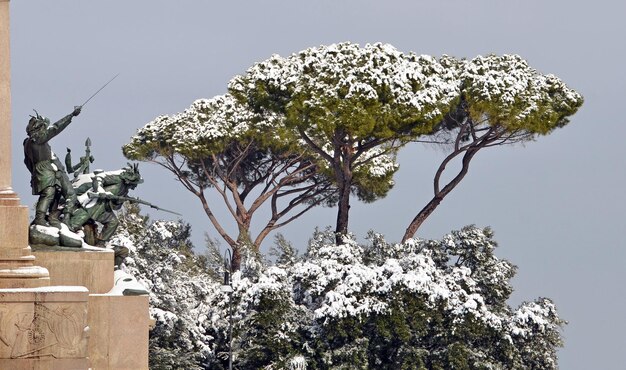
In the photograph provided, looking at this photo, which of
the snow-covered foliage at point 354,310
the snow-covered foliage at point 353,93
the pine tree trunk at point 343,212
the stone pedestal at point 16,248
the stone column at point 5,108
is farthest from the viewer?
the snow-covered foliage at point 353,93

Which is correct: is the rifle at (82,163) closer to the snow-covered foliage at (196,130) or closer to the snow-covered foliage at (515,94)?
the snow-covered foliage at (515,94)

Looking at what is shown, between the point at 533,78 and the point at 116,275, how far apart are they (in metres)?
30.8

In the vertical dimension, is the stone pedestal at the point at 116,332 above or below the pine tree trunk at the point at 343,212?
below

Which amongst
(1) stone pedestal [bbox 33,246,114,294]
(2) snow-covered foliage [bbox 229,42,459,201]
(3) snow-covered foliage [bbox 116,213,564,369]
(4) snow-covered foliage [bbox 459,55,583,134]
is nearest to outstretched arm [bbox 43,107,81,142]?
(1) stone pedestal [bbox 33,246,114,294]

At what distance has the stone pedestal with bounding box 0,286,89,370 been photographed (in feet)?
96.8

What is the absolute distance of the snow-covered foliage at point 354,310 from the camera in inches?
1937

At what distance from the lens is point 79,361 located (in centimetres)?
3009

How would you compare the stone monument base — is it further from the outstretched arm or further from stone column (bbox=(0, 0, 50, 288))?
the outstretched arm

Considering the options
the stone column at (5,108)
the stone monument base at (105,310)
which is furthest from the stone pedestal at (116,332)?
the stone column at (5,108)

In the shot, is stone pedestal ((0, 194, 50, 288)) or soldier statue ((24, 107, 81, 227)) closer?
stone pedestal ((0, 194, 50, 288))

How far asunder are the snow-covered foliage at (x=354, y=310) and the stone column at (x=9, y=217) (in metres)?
17.5

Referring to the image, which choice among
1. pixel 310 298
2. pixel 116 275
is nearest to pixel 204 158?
pixel 310 298

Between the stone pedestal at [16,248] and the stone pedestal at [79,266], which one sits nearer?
the stone pedestal at [16,248]

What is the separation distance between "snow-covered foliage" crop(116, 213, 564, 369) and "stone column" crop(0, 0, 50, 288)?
17.5 m
